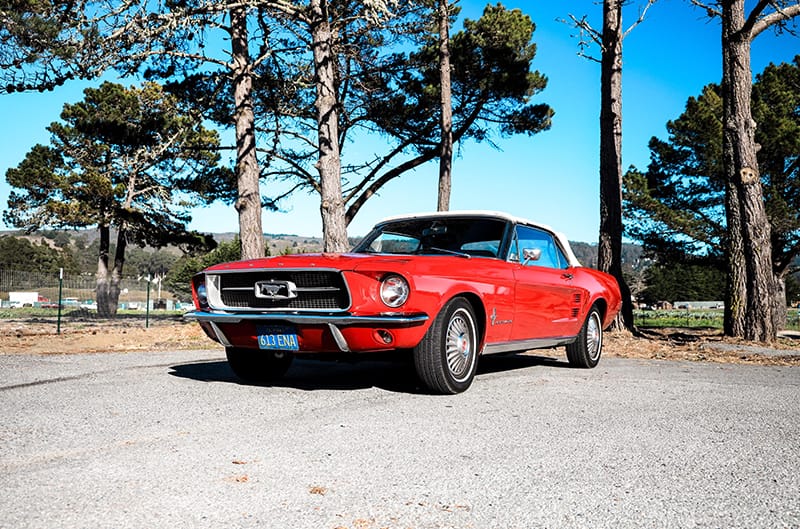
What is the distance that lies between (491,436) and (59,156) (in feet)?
133

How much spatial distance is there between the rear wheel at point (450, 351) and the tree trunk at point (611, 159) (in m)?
8.77

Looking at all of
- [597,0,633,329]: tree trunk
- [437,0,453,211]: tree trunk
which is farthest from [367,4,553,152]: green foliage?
[597,0,633,329]: tree trunk

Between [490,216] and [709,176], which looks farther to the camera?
[709,176]

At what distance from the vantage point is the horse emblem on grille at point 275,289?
5582mm

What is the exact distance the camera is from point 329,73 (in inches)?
557

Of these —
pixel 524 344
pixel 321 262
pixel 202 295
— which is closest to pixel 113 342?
pixel 202 295

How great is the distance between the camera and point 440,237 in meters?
6.98

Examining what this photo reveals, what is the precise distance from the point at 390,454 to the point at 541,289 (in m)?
3.63

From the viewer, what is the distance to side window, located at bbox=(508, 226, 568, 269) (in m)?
6.89

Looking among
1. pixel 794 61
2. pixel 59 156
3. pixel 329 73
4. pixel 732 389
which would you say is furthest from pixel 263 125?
pixel 794 61

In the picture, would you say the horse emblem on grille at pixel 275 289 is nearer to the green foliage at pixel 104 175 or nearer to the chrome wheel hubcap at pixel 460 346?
the chrome wheel hubcap at pixel 460 346

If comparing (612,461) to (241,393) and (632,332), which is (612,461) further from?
(632,332)

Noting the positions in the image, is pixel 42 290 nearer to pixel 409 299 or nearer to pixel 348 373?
pixel 348 373

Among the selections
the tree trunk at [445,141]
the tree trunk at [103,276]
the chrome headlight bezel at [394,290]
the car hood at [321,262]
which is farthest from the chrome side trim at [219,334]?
the tree trunk at [103,276]
